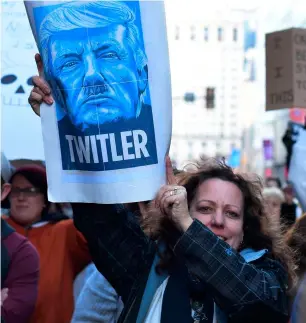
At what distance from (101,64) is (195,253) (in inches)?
24.3

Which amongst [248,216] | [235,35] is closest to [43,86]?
[248,216]

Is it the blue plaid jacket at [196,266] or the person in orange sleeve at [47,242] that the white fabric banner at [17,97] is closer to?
the person in orange sleeve at [47,242]

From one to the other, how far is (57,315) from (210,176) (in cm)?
163

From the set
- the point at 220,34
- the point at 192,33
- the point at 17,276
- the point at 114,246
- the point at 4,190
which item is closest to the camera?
the point at 114,246

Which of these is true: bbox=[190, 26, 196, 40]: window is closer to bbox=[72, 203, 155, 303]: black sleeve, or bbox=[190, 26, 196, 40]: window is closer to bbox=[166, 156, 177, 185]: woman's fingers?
bbox=[72, 203, 155, 303]: black sleeve

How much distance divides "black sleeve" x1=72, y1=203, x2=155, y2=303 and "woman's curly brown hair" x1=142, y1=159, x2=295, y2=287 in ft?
0.29

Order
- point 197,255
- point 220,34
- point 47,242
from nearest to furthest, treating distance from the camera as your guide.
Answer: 1. point 197,255
2. point 47,242
3. point 220,34

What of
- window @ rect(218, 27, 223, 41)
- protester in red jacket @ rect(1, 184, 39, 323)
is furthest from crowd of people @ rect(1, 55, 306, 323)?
window @ rect(218, 27, 223, 41)

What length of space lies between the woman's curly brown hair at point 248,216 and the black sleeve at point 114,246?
0.09 m

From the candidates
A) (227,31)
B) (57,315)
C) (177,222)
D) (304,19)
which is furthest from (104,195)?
(227,31)

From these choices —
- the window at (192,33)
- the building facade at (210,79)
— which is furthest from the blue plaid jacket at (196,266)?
the window at (192,33)

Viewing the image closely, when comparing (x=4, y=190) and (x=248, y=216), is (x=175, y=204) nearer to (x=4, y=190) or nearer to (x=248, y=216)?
(x=248, y=216)

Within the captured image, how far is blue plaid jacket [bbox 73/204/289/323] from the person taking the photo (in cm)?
226

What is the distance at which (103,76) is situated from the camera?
231cm
